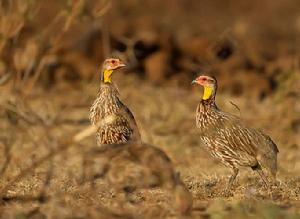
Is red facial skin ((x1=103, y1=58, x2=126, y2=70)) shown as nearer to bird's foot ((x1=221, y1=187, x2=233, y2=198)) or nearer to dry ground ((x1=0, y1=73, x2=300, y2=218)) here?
dry ground ((x1=0, y1=73, x2=300, y2=218))

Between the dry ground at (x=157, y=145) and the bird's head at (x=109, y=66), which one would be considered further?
the bird's head at (x=109, y=66)

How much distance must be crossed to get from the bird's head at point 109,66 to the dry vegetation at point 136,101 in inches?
19.8

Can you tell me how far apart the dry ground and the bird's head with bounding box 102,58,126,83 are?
2.11 feet

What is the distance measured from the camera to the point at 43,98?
16391 millimetres

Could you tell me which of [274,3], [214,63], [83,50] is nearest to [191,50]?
[214,63]

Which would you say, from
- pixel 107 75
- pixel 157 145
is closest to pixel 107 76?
pixel 107 75

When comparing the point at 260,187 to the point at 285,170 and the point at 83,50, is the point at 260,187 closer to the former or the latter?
the point at 285,170

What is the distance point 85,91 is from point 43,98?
1.11 metres

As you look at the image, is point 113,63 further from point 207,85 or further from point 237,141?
point 237,141

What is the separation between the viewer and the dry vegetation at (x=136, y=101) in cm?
788

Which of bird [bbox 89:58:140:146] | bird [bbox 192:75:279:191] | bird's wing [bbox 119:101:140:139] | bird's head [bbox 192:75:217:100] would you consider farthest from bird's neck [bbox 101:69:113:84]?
bird [bbox 192:75:279:191]

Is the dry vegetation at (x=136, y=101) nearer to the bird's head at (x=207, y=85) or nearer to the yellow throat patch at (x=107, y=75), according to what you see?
the bird's head at (x=207, y=85)

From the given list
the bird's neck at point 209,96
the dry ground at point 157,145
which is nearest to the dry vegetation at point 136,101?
the dry ground at point 157,145

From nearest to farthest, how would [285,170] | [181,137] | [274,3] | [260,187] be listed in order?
1. [260,187]
2. [285,170]
3. [181,137]
4. [274,3]
